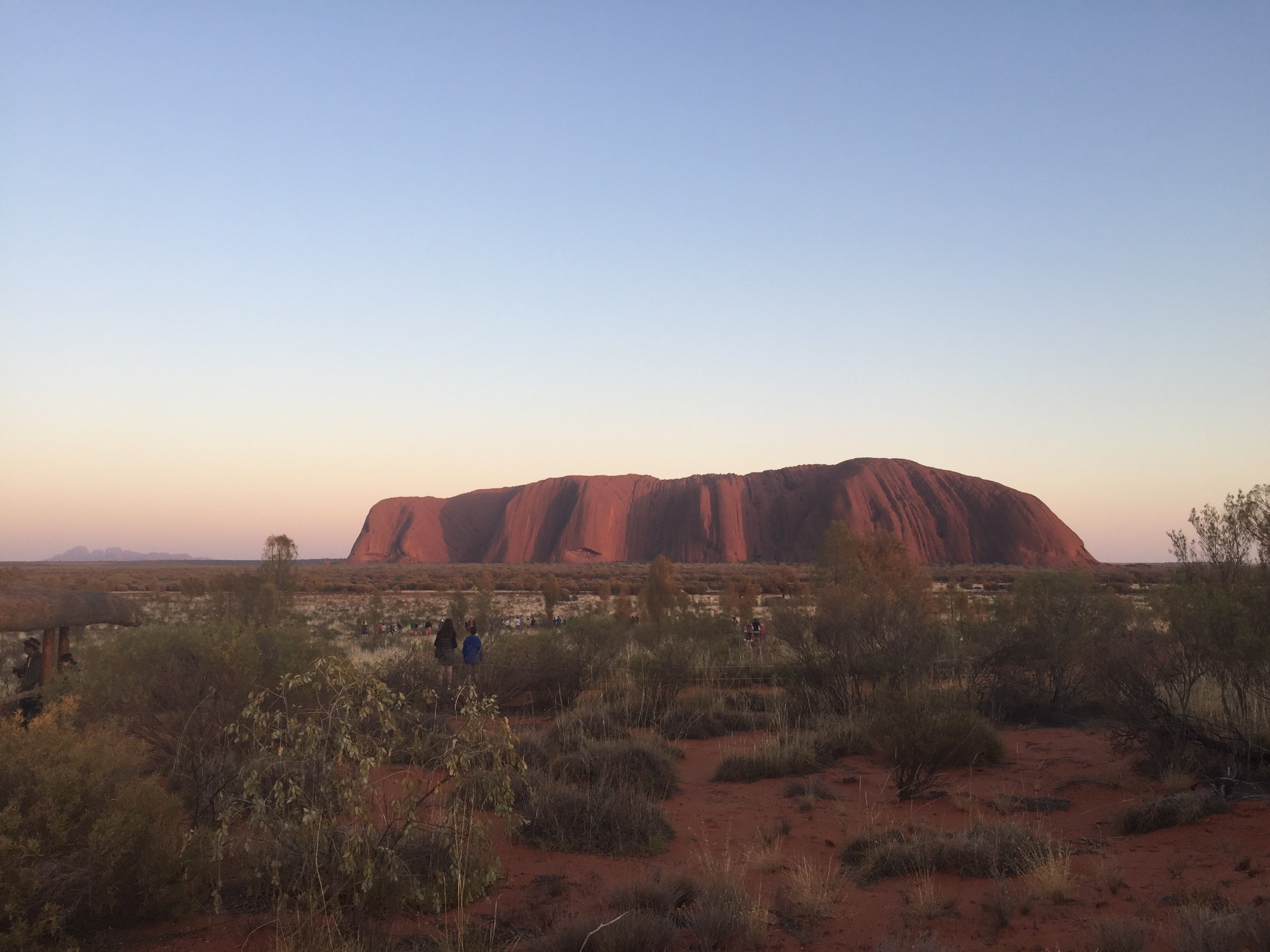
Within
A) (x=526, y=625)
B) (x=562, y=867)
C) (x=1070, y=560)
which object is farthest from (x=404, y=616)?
(x=1070, y=560)

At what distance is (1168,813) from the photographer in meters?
6.52

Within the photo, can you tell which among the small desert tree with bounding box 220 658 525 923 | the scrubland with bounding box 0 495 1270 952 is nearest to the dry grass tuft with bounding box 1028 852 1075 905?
the scrubland with bounding box 0 495 1270 952

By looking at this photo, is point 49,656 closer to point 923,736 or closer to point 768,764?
point 768,764

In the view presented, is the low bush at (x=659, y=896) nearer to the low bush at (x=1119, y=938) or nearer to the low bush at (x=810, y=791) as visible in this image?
the low bush at (x=1119, y=938)

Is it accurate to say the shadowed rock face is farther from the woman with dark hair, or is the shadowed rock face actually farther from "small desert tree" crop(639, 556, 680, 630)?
the woman with dark hair

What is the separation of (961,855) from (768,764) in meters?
3.44

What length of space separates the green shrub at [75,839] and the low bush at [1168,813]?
22.3ft

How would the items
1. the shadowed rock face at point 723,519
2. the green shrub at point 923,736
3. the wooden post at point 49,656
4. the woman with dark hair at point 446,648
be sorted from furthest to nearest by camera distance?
the shadowed rock face at point 723,519 → the woman with dark hair at point 446,648 → the wooden post at point 49,656 → the green shrub at point 923,736

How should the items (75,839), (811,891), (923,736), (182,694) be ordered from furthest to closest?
(923,736) → (182,694) → (811,891) → (75,839)

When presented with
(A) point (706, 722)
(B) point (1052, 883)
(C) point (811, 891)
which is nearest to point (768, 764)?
(A) point (706, 722)

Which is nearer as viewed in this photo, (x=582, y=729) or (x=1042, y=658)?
(x=582, y=729)

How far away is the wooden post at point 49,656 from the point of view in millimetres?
8148

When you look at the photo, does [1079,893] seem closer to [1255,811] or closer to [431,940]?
[1255,811]

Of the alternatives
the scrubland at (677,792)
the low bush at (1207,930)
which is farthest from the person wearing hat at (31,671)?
the low bush at (1207,930)
